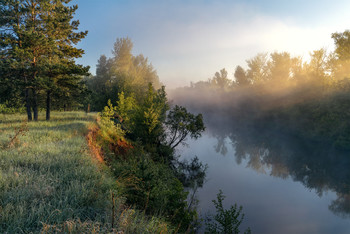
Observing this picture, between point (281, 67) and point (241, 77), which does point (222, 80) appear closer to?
point (241, 77)

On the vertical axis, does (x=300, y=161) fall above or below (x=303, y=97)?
below

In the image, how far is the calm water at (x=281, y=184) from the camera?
11289mm

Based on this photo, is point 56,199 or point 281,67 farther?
point 281,67

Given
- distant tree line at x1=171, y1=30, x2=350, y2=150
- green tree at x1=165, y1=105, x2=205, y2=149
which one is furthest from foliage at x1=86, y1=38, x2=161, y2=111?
distant tree line at x1=171, y1=30, x2=350, y2=150

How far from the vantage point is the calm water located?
11289mm

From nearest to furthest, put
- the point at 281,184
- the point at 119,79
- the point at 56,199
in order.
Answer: the point at 56,199 < the point at 281,184 < the point at 119,79

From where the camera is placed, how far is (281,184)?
16500 millimetres

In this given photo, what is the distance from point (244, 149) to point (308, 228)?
17.2m

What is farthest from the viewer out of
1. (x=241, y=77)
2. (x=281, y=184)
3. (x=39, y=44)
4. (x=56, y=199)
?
(x=241, y=77)

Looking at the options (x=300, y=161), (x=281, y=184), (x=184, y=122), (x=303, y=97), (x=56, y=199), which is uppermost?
(x=303, y=97)

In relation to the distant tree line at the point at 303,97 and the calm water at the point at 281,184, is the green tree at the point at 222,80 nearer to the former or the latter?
the distant tree line at the point at 303,97

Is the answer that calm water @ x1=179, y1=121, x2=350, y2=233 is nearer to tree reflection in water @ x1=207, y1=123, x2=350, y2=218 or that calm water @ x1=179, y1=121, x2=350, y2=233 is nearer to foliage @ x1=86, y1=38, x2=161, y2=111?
tree reflection in water @ x1=207, y1=123, x2=350, y2=218

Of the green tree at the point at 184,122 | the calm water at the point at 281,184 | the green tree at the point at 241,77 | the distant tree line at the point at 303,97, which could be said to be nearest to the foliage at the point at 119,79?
the green tree at the point at 184,122

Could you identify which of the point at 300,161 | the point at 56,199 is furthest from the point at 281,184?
the point at 56,199
